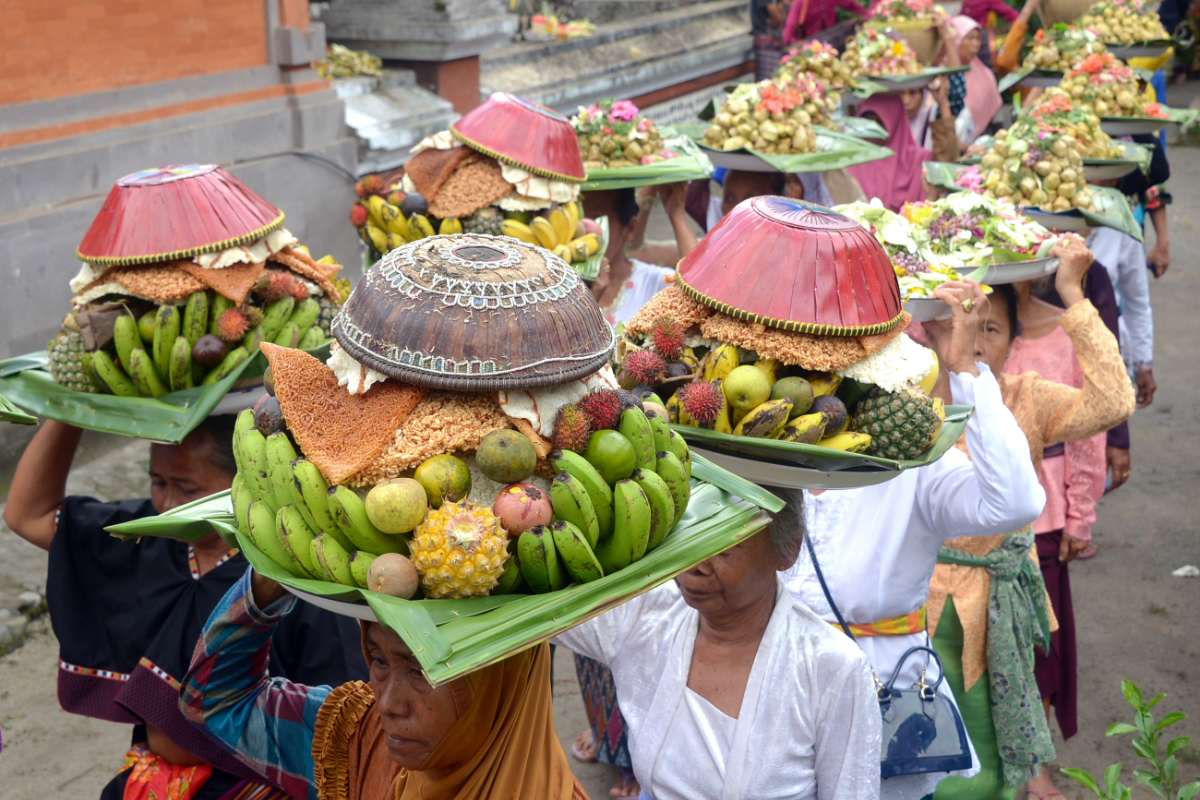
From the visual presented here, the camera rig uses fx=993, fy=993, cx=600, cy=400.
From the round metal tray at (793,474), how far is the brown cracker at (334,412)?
77cm

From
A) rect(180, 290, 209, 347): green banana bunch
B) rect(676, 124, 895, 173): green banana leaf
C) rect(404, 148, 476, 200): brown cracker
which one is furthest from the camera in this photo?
rect(676, 124, 895, 173): green banana leaf

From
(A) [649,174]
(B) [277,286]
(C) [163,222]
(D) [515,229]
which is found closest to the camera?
(C) [163,222]

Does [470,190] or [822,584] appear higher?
[470,190]

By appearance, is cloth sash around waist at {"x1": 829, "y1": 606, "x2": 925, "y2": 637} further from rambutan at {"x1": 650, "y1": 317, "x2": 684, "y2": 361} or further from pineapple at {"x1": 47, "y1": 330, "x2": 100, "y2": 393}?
pineapple at {"x1": 47, "y1": 330, "x2": 100, "y2": 393}

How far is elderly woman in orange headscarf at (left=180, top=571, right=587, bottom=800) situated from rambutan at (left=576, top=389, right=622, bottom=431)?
43 centimetres

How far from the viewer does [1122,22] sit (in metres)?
8.19

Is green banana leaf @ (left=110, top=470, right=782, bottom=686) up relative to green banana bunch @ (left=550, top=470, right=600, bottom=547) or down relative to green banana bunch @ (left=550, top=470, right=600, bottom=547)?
down

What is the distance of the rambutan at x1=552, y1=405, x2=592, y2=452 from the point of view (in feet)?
5.24

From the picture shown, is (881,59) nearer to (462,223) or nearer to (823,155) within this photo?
(823,155)

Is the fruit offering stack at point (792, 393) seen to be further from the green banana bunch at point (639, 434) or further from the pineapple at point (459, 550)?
the pineapple at point (459, 550)

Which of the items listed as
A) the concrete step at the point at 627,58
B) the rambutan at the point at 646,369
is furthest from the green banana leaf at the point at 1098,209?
the concrete step at the point at 627,58

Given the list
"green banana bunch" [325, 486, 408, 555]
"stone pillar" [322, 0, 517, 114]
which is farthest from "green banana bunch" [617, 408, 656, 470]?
"stone pillar" [322, 0, 517, 114]

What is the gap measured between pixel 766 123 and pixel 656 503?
384 cm

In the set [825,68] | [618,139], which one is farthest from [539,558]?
[825,68]
